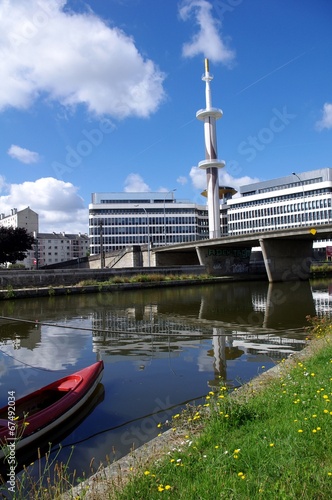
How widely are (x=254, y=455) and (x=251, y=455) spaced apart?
1.1 inches

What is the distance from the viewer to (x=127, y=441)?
217 inches

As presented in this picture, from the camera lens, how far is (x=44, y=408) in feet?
19.8

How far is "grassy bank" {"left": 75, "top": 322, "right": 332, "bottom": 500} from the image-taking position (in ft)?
9.78

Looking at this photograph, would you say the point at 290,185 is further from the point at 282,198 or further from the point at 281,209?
the point at 281,209

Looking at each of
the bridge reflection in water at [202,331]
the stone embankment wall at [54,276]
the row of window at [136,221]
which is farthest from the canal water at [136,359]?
the row of window at [136,221]

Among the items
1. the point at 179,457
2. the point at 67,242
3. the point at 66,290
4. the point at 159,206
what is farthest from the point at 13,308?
the point at 67,242

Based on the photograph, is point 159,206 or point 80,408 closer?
point 80,408

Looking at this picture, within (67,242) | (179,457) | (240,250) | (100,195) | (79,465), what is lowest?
(79,465)

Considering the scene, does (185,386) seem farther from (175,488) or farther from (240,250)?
(240,250)

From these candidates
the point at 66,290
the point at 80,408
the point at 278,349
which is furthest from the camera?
the point at 66,290

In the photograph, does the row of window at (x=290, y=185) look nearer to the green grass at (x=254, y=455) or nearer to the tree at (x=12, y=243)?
the tree at (x=12, y=243)

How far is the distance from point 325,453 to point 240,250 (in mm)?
57933

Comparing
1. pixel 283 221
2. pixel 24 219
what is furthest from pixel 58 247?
pixel 283 221

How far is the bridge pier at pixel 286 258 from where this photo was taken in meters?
46.8
